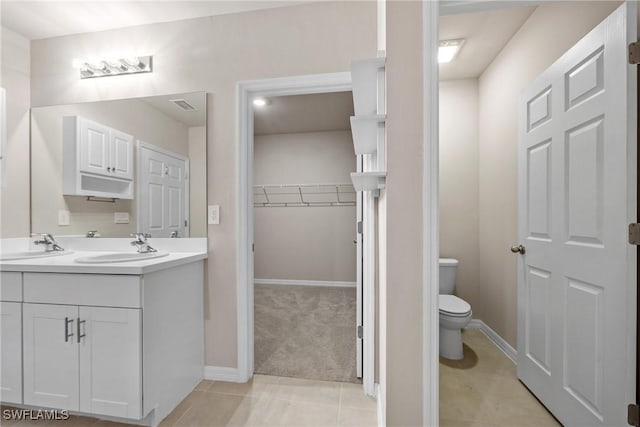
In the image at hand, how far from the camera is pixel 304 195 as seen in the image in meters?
4.43

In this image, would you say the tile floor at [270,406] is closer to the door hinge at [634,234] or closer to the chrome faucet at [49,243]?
the chrome faucet at [49,243]

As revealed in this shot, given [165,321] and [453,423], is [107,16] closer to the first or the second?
[165,321]

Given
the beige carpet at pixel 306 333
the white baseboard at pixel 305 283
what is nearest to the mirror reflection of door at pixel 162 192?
the beige carpet at pixel 306 333

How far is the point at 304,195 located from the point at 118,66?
2.81 m

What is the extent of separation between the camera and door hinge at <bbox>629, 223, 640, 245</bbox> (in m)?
1.11

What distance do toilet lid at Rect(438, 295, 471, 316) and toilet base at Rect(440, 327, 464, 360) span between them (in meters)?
0.17

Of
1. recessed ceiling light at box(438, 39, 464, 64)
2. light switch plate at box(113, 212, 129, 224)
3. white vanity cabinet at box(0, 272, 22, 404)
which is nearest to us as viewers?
white vanity cabinet at box(0, 272, 22, 404)

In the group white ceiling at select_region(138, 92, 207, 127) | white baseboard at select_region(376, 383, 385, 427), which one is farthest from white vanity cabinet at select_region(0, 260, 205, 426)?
white baseboard at select_region(376, 383, 385, 427)

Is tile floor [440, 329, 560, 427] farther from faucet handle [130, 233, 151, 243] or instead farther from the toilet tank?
faucet handle [130, 233, 151, 243]

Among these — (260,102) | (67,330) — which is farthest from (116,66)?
(67,330)

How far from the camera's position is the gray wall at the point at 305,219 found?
4.34 metres

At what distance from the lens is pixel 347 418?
60.5 inches

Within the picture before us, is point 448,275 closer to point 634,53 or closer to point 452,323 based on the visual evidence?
point 452,323

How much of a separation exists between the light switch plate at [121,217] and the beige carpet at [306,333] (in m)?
1.40
